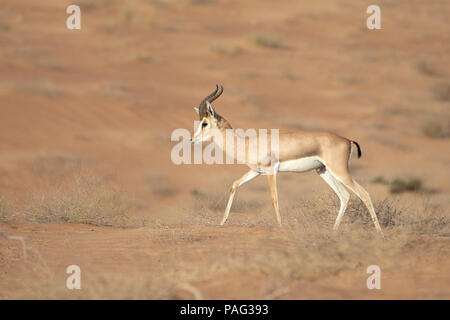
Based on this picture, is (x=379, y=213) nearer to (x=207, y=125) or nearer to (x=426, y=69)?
(x=207, y=125)

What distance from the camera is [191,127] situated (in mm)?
22953

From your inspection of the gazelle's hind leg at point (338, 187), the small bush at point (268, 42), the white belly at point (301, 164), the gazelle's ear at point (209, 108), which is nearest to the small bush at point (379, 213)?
the gazelle's hind leg at point (338, 187)

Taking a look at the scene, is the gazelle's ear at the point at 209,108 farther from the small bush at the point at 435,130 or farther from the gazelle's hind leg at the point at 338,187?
the small bush at the point at 435,130

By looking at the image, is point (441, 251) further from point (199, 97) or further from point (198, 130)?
point (199, 97)

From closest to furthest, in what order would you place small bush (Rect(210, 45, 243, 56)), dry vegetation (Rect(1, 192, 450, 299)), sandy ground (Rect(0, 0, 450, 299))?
dry vegetation (Rect(1, 192, 450, 299)) < sandy ground (Rect(0, 0, 450, 299)) < small bush (Rect(210, 45, 243, 56))

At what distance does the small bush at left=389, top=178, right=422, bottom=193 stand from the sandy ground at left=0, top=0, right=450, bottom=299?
1.25 feet

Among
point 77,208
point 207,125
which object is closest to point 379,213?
point 207,125

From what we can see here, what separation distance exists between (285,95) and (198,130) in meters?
18.0

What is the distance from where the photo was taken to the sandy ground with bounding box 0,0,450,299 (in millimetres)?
6727

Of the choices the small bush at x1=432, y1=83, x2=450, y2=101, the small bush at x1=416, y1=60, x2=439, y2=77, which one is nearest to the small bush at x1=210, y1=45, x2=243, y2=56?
the small bush at x1=416, y1=60, x2=439, y2=77

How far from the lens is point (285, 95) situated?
2764 centimetres

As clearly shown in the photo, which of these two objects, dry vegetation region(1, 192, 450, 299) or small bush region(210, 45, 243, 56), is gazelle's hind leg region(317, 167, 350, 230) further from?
small bush region(210, 45, 243, 56)

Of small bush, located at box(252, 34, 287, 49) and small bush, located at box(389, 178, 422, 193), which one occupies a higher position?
small bush, located at box(252, 34, 287, 49)
